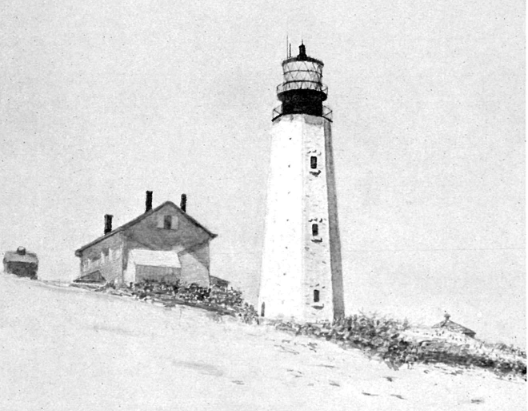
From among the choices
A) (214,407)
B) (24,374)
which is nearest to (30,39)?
(24,374)

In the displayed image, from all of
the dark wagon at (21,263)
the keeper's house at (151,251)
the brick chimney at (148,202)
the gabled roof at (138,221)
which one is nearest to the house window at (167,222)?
the keeper's house at (151,251)

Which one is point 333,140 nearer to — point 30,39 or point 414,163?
point 414,163

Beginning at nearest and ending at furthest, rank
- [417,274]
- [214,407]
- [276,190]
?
[214,407] → [417,274] → [276,190]

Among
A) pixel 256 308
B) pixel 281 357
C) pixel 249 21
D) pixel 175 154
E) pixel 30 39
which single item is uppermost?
pixel 249 21

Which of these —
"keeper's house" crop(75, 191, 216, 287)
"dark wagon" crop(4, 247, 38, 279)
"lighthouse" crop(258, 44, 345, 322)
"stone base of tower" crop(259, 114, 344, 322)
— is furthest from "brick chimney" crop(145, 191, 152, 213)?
"stone base of tower" crop(259, 114, 344, 322)

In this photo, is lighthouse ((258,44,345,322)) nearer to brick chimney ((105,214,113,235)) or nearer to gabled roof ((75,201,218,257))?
gabled roof ((75,201,218,257))

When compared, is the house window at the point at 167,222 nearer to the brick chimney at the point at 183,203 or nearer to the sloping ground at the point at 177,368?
the brick chimney at the point at 183,203

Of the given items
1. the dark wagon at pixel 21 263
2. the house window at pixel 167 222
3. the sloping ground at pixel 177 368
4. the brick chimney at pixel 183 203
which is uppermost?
the brick chimney at pixel 183 203
